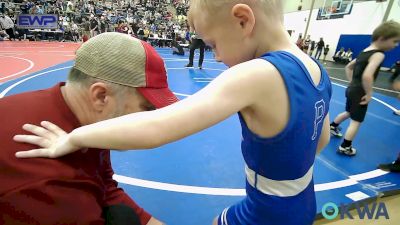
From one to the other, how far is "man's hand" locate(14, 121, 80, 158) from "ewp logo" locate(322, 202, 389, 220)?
2.01 metres

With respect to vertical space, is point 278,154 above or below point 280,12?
below

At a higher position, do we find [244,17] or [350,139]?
[244,17]

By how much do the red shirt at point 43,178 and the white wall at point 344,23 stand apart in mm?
17340

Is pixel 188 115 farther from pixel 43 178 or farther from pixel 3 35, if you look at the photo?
pixel 3 35

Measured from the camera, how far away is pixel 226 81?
2.48ft

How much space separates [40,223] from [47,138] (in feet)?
0.81

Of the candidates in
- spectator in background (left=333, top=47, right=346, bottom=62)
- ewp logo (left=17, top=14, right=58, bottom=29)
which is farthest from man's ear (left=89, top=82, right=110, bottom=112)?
spectator in background (left=333, top=47, right=346, bottom=62)

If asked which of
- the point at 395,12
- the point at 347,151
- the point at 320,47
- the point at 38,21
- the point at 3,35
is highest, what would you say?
the point at 395,12

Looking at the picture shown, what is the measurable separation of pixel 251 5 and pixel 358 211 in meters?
2.19

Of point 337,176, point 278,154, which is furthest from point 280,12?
point 337,176

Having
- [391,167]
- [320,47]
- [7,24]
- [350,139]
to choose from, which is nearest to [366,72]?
[350,139]

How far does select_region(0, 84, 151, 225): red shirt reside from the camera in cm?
76

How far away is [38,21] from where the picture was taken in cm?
1542

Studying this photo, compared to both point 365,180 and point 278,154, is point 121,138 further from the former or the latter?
point 365,180
